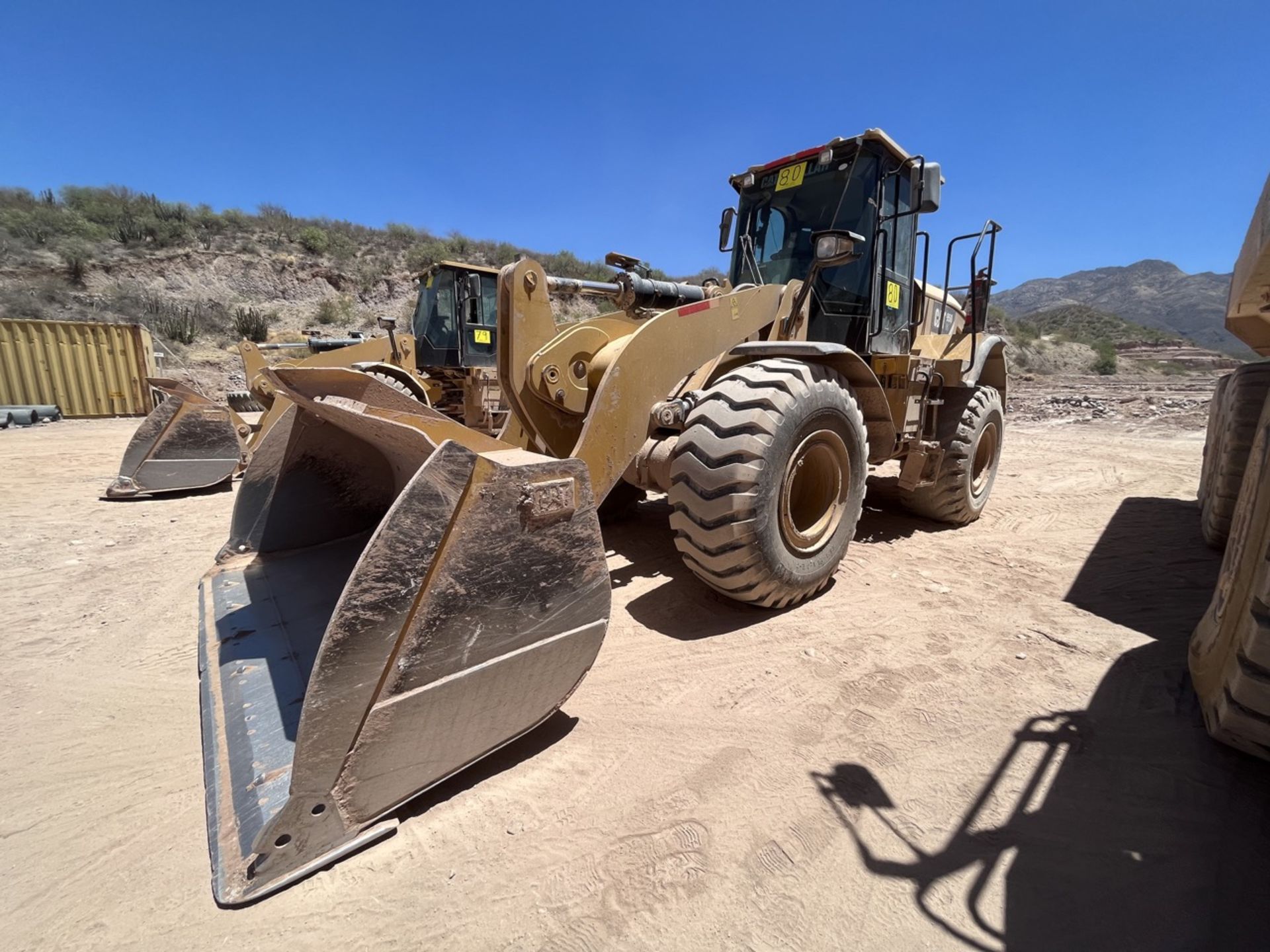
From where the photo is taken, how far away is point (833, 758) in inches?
83.4

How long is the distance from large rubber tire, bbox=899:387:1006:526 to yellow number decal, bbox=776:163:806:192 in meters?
2.30

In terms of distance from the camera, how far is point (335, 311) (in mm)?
21344

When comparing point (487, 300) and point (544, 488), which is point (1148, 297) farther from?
point (544, 488)

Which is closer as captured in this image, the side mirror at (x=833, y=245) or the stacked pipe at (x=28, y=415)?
the side mirror at (x=833, y=245)

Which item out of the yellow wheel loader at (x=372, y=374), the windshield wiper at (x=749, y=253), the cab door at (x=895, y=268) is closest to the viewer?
the cab door at (x=895, y=268)

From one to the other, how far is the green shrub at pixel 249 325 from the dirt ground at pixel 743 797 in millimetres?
18451

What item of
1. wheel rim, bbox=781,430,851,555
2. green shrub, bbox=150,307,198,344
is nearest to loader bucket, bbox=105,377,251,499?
wheel rim, bbox=781,430,851,555

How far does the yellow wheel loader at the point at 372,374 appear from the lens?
6266 millimetres

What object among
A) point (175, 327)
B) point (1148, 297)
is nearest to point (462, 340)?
point (175, 327)

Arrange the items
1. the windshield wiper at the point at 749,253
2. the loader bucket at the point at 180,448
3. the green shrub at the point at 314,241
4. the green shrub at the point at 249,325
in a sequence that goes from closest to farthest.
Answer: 1. the windshield wiper at the point at 749,253
2. the loader bucket at the point at 180,448
3. the green shrub at the point at 249,325
4. the green shrub at the point at 314,241

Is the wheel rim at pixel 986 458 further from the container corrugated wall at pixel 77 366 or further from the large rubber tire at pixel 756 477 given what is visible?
the container corrugated wall at pixel 77 366

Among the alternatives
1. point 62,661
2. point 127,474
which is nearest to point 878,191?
point 62,661

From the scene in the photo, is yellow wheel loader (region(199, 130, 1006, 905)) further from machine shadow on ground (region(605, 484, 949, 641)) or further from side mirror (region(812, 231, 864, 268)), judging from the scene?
machine shadow on ground (region(605, 484, 949, 641))

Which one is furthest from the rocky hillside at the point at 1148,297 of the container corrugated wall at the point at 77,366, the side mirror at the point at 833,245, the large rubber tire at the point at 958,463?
the container corrugated wall at the point at 77,366
